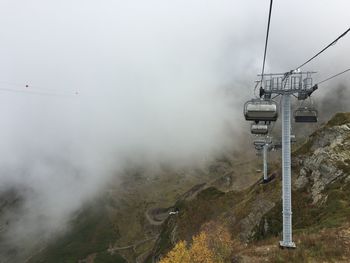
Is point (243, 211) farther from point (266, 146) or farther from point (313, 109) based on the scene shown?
point (313, 109)

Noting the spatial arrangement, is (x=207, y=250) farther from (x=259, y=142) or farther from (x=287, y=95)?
(x=287, y=95)

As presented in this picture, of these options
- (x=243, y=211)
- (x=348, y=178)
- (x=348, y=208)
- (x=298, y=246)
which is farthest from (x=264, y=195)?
(x=298, y=246)

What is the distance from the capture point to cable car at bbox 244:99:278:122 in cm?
3225

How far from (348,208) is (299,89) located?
2943 centimetres

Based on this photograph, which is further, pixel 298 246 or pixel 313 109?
pixel 298 246

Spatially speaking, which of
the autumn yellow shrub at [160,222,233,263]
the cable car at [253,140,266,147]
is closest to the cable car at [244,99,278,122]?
the autumn yellow shrub at [160,222,233,263]

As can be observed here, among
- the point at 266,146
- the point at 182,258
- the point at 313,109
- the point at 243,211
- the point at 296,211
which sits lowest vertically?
the point at 182,258

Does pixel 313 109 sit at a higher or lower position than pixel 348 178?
higher

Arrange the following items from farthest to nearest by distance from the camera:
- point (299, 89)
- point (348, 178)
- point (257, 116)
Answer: point (348, 178), point (299, 89), point (257, 116)

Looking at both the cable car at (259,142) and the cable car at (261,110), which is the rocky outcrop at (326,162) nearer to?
the cable car at (259,142)

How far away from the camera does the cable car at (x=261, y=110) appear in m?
32.2

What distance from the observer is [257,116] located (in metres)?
32.7

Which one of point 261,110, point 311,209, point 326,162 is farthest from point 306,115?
point 326,162

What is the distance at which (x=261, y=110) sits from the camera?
32.3 m
